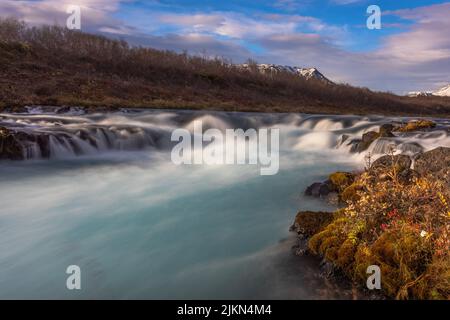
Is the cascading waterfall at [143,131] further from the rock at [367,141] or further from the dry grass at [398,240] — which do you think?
the dry grass at [398,240]

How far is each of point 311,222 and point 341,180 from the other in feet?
10.1

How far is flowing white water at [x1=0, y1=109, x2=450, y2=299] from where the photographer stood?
5.74 m

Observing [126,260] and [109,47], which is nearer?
[126,260]

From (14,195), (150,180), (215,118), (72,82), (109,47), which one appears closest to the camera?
(14,195)

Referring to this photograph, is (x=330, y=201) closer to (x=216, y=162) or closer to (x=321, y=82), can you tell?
(x=216, y=162)

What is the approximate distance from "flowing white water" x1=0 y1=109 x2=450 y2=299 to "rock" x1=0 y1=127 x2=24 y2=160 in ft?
1.09

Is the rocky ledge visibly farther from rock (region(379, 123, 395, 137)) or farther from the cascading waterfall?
rock (region(379, 123, 395, 137))

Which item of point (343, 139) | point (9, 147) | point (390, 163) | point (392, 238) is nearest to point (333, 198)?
point (390, 163)

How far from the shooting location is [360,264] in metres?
5.34

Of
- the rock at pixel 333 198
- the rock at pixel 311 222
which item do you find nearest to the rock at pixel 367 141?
the rock at pixel 333 198

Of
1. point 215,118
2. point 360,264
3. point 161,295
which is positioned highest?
point 215,118

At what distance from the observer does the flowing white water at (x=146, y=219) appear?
5.74 m
